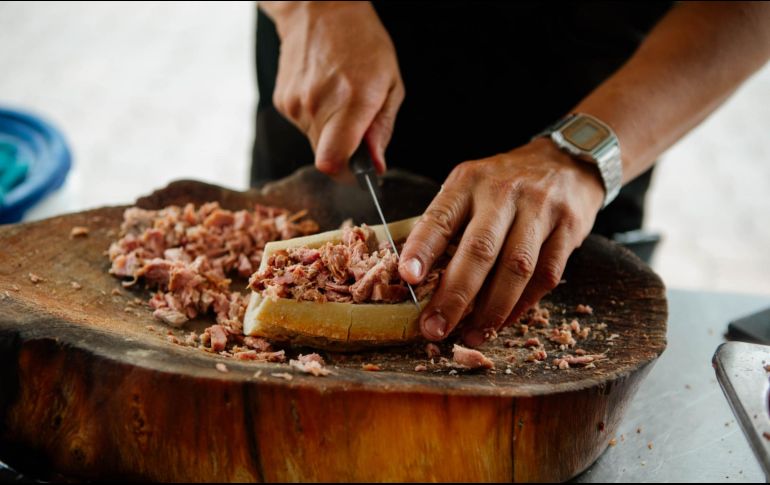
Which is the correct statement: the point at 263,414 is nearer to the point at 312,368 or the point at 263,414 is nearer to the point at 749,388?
the point at 312,368

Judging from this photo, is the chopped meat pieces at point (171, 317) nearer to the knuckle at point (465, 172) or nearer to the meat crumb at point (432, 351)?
the meat crumb at point (432, 351)

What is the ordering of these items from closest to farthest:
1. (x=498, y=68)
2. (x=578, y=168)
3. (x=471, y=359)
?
(x=471, y=359) < (x=578, y=168) < (x=498, y=68)

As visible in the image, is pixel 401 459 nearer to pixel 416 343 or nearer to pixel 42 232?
pixel 416 343

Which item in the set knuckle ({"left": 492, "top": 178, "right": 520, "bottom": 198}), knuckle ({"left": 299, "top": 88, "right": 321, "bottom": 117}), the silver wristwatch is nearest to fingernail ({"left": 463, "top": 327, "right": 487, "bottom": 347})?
knuckle ({"left": 492, "top": 178, "right": 520, "bottom": 198})

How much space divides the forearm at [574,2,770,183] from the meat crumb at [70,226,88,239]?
5.23 ft

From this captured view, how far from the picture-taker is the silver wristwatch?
2070 millimetres

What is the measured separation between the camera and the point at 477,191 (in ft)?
6.23

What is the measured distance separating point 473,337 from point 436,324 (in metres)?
0.17

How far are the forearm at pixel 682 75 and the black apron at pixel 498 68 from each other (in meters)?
0.36

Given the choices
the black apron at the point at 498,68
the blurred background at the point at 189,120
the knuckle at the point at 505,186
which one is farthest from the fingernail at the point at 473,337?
the blurred background at the point at 189,120

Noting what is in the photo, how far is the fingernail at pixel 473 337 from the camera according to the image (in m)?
1.88

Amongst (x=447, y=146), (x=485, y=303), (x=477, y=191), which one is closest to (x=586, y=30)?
(x=447, y=146)

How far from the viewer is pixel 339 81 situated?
7.33 feet

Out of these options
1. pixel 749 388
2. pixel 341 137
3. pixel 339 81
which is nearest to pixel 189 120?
pixel 339 81
